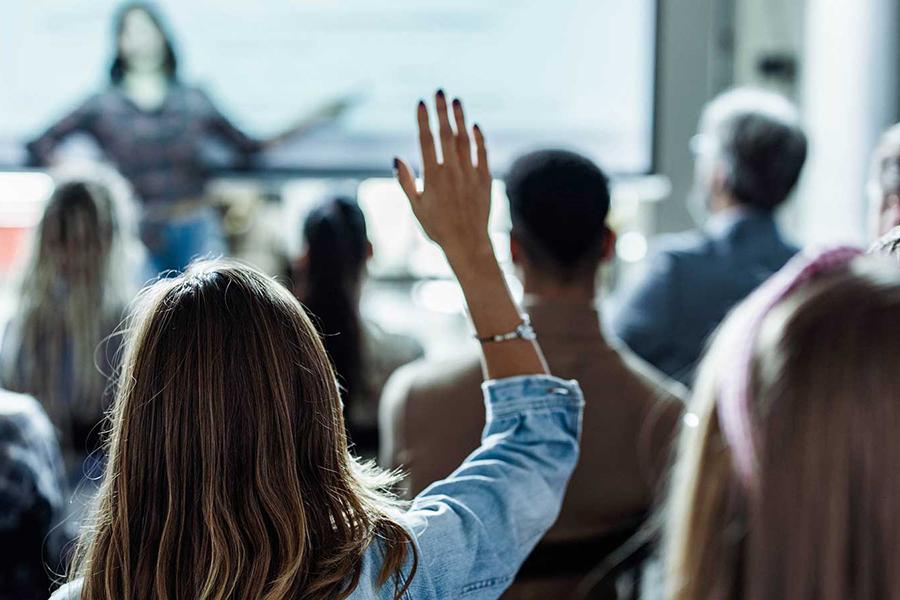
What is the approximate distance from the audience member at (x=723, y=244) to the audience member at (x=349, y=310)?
20.7 inches

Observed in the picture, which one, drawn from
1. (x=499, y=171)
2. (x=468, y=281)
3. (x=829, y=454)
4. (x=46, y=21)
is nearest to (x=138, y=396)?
(x=468, y=281)

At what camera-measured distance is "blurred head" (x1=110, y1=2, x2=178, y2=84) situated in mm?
3654

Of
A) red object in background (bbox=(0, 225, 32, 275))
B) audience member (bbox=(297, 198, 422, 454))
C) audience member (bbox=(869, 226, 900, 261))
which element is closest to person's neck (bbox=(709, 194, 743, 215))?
audience member (bbox=(297, 198, 422, 454))

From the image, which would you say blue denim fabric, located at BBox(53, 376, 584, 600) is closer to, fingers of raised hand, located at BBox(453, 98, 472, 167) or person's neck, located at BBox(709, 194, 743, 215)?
fingers of raised hand, located at BBox(453, 98, 472, 167)

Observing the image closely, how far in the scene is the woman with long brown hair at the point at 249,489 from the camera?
2.94ft

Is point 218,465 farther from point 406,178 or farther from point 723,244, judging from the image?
point 723,244

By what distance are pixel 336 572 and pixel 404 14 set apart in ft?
10.1

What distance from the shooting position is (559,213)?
175 cm

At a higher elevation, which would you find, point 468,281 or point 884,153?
point 884,153

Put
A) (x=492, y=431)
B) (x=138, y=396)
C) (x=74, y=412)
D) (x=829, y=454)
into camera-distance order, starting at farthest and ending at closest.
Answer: (x=74, y=412), (x=492, y=431), (x=138, y=396), (x=829, y=454)

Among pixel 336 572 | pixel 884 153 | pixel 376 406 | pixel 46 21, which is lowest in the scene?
pixel 376 406

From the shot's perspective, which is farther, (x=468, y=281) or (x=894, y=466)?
(x=468, y=281)

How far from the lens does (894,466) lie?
0.61 metres

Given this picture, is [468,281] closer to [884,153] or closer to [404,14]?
[884,153]
